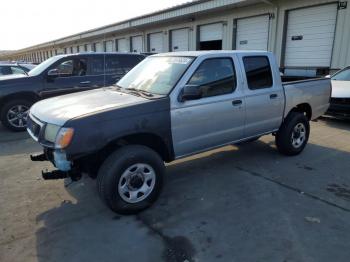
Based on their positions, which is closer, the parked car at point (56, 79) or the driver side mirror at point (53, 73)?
the parked car at point (56, 79)

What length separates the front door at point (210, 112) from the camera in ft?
12.7

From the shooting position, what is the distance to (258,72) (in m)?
4.78

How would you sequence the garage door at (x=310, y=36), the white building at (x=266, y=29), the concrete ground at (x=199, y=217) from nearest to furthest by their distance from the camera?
1. the concrete ground at (x=199, y=217)
2. the white building at (x=266, y=29)
3. the garage door at (x=310, y=36)

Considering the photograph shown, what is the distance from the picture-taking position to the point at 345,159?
17.5ft

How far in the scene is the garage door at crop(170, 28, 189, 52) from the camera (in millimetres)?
19047

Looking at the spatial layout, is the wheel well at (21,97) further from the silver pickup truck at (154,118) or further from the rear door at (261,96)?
the rear door at (261,96)

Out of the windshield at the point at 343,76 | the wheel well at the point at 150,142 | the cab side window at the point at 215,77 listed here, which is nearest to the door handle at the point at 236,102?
the cab side window at the point at 215,77

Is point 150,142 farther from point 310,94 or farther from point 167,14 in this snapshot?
point 167,14

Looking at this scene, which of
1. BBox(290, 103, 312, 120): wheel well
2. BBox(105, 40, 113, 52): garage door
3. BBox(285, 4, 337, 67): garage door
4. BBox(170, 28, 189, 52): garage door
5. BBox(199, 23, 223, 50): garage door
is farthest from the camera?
BBox(105, 40, 113, 52): garage door

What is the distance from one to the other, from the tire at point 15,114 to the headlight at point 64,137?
5.01 meters

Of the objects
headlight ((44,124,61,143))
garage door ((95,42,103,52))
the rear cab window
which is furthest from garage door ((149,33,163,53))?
headlight ((44,124,61,143))

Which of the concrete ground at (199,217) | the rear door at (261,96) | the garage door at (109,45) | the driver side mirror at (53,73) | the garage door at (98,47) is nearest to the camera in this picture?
the concrete ground at (199,217)

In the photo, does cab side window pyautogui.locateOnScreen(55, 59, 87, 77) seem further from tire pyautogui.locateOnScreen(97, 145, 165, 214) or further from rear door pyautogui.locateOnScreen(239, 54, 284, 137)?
tire pyautogui.locateOnScreen(97, 145, 165, 214)

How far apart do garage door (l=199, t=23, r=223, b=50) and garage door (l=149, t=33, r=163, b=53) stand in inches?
172
